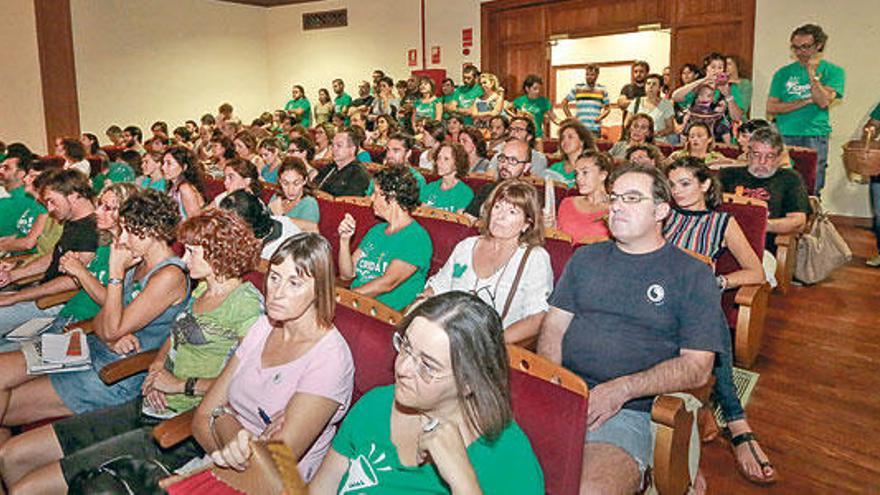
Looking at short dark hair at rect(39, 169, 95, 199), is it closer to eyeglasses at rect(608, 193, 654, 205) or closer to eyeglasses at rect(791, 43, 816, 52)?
eyeglasses at rect(608, 193, 654, 205)

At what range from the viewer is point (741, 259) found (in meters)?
2.88

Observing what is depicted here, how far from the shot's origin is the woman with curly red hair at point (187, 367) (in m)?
2.05

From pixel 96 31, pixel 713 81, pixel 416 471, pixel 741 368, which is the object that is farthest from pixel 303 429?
pixel 96 31

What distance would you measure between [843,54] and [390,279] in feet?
20.6

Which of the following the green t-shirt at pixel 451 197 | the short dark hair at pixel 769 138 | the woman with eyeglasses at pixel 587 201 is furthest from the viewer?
the green t-shirt at pixel 451 197

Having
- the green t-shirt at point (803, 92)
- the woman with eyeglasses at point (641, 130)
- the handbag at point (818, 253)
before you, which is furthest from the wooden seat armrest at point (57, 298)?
the green t-shirt at point (803, 92)

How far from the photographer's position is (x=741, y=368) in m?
3.32

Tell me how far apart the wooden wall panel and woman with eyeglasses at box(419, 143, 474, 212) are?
8636 mm

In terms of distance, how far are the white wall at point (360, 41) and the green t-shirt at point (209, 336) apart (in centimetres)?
860

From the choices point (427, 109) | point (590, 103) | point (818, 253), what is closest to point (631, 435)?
point (818, 253)

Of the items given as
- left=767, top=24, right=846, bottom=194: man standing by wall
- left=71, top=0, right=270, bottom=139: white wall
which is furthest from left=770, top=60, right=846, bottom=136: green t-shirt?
left=71, top=0, right=270, bottom=139: white wall

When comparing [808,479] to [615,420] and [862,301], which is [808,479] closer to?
[615,420]

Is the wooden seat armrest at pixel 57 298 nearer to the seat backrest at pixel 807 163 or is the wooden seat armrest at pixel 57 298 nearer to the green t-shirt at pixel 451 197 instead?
the green t-shirt at pixel 451 197

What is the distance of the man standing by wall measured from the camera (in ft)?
18.6
